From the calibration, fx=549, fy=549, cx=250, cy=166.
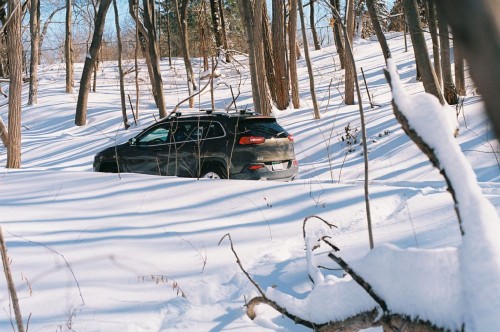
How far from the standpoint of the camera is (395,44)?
1670 inches

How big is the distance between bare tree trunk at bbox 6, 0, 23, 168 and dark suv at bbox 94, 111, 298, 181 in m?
3.84

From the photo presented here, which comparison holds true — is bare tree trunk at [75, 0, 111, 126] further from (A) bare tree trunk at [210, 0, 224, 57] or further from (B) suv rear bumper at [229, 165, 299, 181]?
(A) bare tree trunk at [210, 0, 224, 57]

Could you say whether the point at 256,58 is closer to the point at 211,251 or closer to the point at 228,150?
the point at 228,150

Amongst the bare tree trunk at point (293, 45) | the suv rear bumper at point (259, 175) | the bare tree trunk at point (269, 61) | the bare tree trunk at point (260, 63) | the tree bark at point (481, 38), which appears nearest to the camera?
the tree bark at point (481, 38)

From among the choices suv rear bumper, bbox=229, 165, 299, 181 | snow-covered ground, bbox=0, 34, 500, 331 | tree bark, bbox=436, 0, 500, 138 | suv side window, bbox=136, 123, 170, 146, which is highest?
tree bark, bbox=436, 0, 500, 138

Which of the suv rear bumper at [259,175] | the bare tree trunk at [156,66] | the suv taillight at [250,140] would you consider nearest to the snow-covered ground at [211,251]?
the suv rear bumper at [259,175]

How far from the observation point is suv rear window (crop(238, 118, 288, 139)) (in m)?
9.50

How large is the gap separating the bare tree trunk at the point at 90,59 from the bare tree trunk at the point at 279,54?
6604 millimetres

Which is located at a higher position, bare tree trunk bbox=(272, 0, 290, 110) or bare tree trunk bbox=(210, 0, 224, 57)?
bare tree trunk bbox=(210, 0, 224, 57)

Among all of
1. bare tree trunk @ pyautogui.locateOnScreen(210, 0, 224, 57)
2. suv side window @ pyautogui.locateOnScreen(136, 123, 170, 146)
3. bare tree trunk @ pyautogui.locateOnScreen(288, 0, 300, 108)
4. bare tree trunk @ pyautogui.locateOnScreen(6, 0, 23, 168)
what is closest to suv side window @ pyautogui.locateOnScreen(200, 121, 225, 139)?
suv side window @ pyautogui.locateOnScreen(136, 123, 170, 146)

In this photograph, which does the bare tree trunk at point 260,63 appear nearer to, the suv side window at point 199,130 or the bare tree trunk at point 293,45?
the bare tree trunk at point 293,45

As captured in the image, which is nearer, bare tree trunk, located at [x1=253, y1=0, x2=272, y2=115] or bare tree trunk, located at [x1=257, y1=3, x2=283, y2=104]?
bare tree trunk, located at [x1=253, y1=0, x2=272, y2=115]

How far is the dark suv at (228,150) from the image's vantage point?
9.38 meters

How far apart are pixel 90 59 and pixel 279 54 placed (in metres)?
7.89
